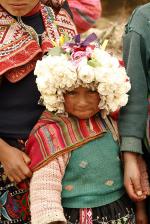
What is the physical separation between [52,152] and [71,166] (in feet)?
0.42

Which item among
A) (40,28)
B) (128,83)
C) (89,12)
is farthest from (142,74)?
(89,12)

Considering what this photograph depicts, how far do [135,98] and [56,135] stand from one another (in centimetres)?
48

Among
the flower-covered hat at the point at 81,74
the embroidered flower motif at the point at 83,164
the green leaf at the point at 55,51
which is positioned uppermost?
the green leaf at the point at 55,51

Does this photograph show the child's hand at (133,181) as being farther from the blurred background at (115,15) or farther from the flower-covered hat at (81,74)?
the blurred background at (115,15)

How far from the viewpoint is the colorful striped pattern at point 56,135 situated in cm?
249

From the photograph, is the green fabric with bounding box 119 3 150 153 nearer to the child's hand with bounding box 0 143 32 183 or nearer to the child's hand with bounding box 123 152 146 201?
the child's hand with bounding box 123 152 146 201

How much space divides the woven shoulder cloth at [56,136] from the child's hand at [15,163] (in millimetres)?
35

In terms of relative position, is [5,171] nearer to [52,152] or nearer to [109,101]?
[52,152]

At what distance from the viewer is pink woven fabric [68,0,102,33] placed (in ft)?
12.2

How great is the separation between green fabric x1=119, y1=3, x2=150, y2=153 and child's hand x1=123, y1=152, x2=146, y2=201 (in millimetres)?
86

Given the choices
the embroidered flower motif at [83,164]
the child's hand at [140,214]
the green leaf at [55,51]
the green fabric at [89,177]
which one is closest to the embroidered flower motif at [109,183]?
the green fabric at [89,177]

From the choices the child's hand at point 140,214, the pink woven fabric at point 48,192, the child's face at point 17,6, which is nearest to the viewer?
the pink woven fabric at point 48,192

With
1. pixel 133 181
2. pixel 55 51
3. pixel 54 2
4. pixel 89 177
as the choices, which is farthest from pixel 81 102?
pixel 54 2

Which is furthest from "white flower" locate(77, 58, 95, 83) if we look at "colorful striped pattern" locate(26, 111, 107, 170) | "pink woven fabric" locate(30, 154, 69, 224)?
"pink woven fabric" locate(30, 154, 69, 224)
